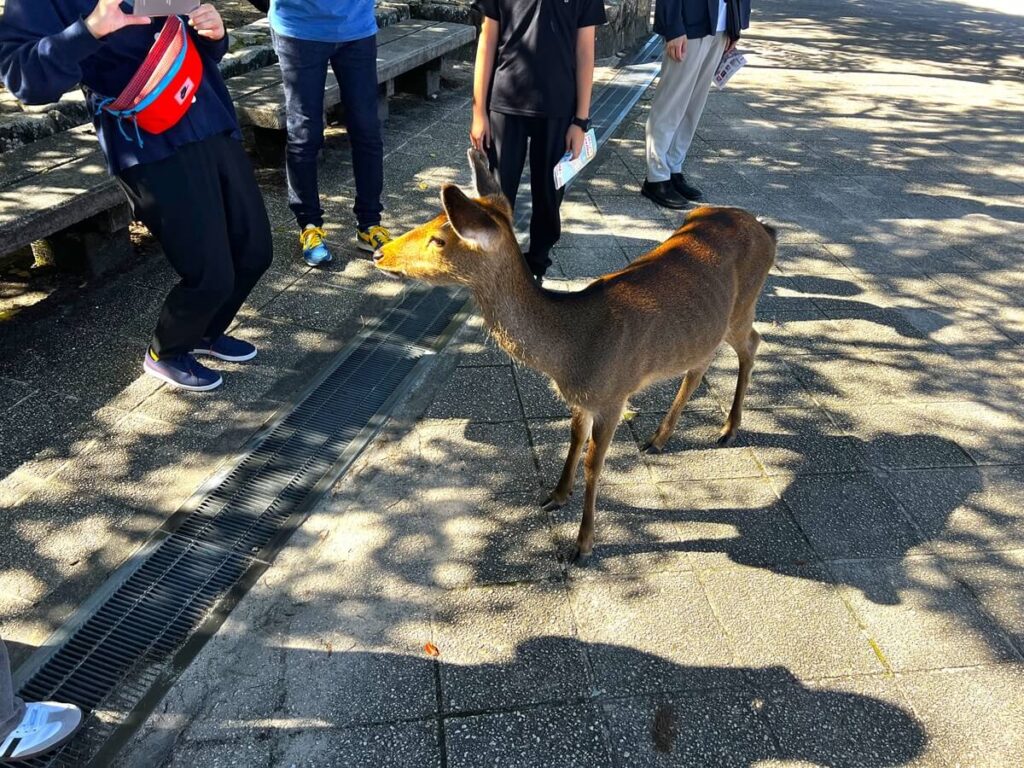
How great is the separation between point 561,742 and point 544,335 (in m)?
1.54

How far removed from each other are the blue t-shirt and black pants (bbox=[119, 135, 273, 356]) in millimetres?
1360

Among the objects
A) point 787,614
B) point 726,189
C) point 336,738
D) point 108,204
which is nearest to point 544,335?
point 787,614

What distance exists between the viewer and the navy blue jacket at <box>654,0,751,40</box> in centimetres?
605

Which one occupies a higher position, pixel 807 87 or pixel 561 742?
pixel 807 87

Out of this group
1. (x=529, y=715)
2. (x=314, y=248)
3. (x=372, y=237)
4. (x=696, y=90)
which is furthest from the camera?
(x=696, y=90)

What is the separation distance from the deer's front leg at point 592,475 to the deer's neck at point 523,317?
292 millimetres

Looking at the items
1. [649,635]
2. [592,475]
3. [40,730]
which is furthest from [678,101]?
[40,730]

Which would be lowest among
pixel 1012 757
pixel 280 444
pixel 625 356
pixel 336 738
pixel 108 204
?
pixel 1012 757

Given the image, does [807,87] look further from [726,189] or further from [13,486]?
[13,486]

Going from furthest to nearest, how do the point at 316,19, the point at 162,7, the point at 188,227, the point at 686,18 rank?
the point at 686,18 < the point at 316,19 < the point at 188,227 < the point at 162,7

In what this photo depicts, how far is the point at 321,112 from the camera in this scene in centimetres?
506

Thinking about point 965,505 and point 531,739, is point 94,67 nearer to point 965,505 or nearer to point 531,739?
point 531,739

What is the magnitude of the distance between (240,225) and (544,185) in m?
1.88

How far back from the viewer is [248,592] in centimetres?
301
